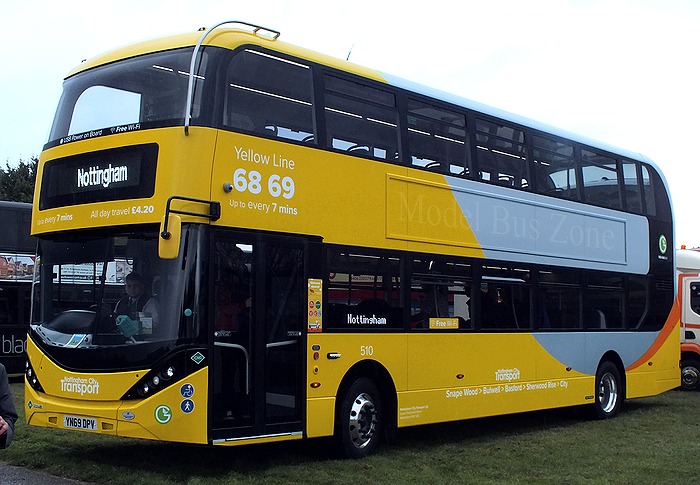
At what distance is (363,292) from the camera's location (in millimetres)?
11406

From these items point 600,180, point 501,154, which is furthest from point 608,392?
point 501,154

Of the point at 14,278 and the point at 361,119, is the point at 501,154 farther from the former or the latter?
the point at 14,278

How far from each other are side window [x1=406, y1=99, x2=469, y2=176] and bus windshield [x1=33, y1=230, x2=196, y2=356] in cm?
414

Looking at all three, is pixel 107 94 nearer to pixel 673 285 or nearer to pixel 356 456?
pixel 356 456

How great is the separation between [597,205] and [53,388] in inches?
388

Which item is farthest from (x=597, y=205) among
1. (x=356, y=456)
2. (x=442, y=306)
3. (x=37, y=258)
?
(x=37, y=258)

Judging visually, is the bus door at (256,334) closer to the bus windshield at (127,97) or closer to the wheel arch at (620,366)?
the bus windshield at (127,97)

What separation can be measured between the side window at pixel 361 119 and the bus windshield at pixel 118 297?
107 inches

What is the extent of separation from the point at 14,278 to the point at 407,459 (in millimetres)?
13621

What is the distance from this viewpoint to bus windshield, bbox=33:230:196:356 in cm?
934

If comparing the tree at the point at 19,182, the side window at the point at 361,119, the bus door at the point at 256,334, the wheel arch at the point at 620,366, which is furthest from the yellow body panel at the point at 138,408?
the tree at the point at 19,182

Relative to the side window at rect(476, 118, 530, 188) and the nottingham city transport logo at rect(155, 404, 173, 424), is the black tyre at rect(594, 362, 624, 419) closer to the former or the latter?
the side window at rect(476, 118, 530, 188)

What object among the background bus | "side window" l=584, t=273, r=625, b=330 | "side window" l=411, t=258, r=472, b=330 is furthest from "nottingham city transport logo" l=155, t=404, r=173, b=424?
the background bus

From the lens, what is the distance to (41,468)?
33.2 feet
